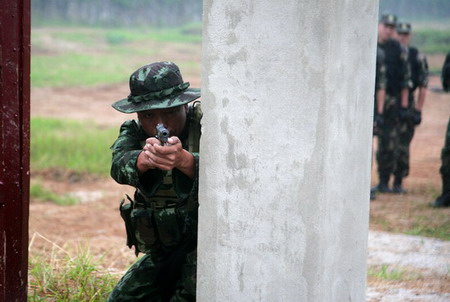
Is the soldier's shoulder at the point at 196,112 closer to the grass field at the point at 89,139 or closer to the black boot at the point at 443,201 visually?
the grass field at the point at 89,139

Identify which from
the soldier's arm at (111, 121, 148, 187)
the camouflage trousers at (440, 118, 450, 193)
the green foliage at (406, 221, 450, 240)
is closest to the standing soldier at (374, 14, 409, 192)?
the camouflage trousers at (440, 118, 450, 193)

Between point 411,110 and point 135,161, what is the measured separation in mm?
5903

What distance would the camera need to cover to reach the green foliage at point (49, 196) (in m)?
8.24

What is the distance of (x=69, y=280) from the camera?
450 cm

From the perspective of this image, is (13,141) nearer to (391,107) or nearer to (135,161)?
(135,161)

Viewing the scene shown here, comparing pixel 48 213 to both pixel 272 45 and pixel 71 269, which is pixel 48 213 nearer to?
pixel 71 269

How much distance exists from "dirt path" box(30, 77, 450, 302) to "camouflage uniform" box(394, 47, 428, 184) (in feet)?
1.33

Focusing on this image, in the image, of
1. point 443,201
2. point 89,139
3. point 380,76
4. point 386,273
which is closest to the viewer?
point 386,273

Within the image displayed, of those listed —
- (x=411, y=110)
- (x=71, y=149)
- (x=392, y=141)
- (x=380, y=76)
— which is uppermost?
(x=380, y=76)

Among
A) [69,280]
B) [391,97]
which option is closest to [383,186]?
[391,97]

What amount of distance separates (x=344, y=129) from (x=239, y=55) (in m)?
0.44

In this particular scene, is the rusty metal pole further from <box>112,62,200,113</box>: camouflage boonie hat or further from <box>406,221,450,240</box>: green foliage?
<box>406,221,450,240</box>: green foliage

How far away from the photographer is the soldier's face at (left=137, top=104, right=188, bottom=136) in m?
3.26

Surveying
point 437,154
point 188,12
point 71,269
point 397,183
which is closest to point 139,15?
point 188,12
